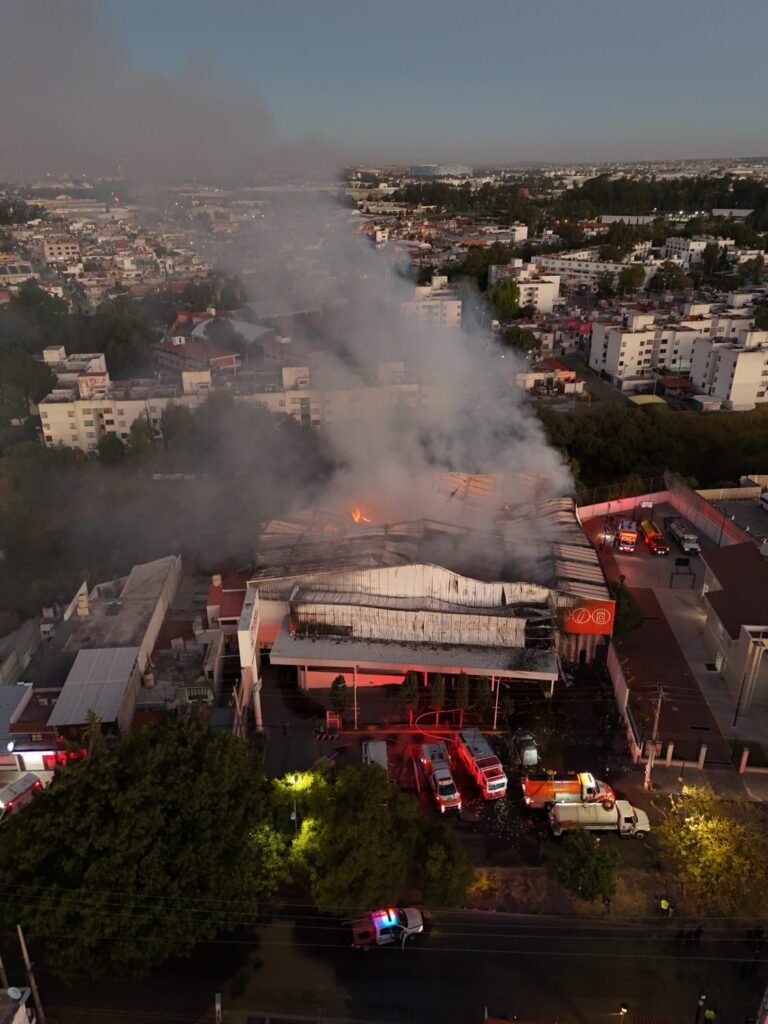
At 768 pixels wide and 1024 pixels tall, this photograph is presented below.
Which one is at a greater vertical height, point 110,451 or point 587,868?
point 587,868

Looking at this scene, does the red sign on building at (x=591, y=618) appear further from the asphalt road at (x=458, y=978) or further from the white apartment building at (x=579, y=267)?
the white apartment building at (x=579, y=267)

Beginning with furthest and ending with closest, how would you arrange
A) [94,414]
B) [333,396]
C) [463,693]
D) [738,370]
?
1. [738,370]
2. [333,396]
3. [94,414]
4. [463,693]

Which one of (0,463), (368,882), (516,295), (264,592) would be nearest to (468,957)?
(368,882)

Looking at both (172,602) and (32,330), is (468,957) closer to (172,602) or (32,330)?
(172,602)

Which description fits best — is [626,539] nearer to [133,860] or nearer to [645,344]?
[133,860]

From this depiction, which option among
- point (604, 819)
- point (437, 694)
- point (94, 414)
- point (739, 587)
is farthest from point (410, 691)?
Result: point (94, 414)

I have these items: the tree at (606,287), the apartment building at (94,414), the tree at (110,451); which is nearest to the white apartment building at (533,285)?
the tree at (606,287)

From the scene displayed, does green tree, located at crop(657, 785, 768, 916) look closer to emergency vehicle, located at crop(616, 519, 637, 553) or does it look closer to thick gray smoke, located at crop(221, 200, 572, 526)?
thick gray smoke, located at crop(221, 200, 572, 526)
